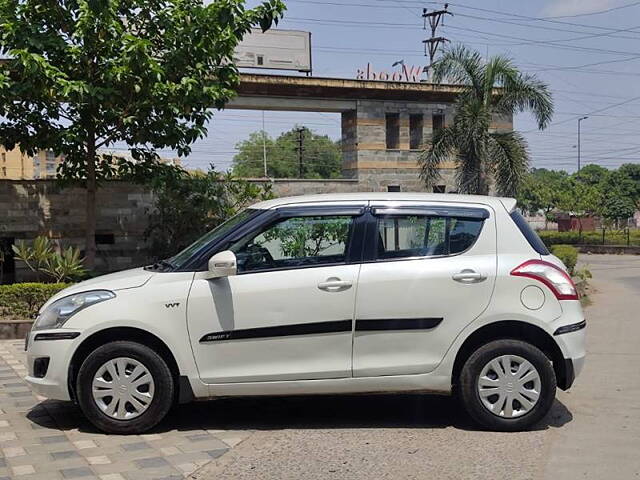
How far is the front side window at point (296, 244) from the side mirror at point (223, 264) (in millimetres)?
210

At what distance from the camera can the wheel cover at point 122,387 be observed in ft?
17.1

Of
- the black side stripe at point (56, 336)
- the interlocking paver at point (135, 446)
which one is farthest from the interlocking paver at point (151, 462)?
the black side stripe at point (56, 336)

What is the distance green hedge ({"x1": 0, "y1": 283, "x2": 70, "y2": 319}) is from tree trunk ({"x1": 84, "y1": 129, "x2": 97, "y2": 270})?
2.35 meters

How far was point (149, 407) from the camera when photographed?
17.1ft

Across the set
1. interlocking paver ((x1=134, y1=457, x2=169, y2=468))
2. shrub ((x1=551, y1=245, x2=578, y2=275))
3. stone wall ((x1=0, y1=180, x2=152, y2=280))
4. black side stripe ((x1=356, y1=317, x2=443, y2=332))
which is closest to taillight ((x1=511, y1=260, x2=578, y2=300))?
black side stripe ((x1=356, y1=317, x2=443, y2=332))

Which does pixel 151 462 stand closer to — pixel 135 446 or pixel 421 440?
pixel 135 446

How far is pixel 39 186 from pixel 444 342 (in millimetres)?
10428

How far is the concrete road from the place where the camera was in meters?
4.54

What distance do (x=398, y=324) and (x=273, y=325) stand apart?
93 cm

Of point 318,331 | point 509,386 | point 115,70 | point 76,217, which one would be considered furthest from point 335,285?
point 76,217

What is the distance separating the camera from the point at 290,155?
9569cm

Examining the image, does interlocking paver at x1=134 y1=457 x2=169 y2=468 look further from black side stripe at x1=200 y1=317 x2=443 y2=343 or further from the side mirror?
the side mirror

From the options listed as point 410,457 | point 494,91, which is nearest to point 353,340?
point 410,457

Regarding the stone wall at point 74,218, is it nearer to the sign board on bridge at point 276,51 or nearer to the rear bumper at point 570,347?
the sign board on bridge at point 276,51
